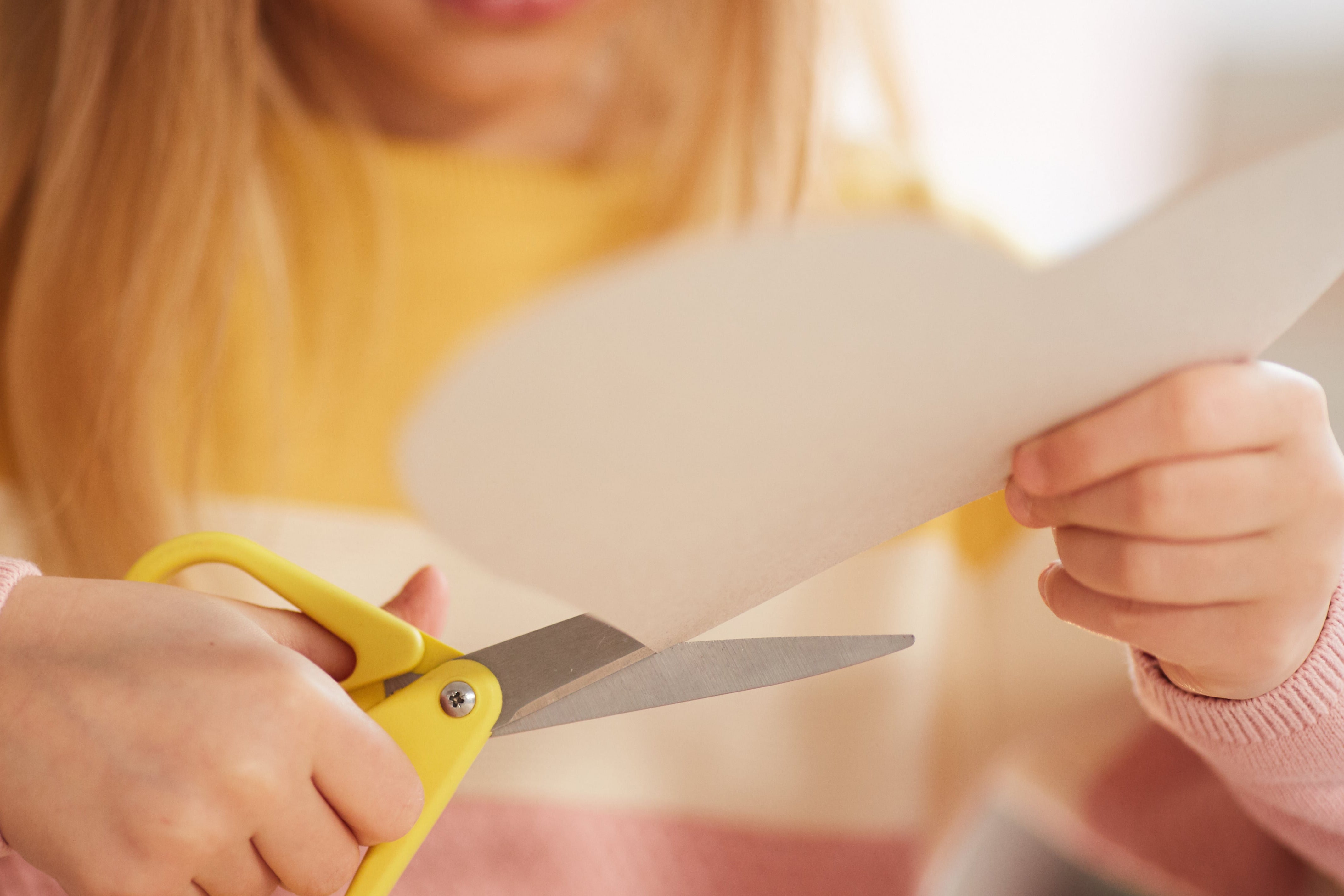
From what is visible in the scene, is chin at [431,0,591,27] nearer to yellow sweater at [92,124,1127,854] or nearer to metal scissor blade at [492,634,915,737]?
yellow sweater at [92,124,1127,854]

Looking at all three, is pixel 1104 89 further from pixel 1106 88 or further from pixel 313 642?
pixel 313 642

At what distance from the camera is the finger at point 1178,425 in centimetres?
18

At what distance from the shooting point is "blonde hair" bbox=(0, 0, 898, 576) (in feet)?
1.34

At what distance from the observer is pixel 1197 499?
0.19 metres

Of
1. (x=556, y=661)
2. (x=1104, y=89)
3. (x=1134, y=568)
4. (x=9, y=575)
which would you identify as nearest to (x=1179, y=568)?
(x=1134, y=568)

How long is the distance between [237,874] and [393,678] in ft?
0.16

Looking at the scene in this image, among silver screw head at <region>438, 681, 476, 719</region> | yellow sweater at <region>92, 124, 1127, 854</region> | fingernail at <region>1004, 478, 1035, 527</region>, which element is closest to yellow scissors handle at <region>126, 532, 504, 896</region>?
silver screw head at <region>438, 681, 476, 719</region>

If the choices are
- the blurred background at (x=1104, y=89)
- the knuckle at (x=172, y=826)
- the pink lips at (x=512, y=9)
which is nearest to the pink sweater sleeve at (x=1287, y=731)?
the knuckle at (x=172, y=826)

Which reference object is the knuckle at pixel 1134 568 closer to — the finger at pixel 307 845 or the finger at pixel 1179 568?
the finger at pixel 1179 568

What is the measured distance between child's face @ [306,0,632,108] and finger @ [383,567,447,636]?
10.7 inches

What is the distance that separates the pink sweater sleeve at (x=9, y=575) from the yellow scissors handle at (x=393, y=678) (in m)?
0.02

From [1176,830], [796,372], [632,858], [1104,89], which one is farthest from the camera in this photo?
[1104,89]

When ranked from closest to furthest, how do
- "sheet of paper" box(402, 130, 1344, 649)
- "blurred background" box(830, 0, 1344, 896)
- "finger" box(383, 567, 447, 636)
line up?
"sheet of paper" box(402, 130, 1344, 649)
"finger" box(383, 567, 447, 636)
"blurred background" box(830, 0, 1344, 896)

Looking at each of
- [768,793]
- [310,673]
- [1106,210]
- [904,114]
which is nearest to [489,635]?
[768,793]
